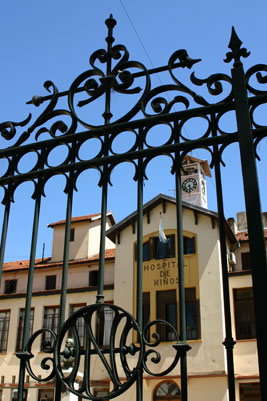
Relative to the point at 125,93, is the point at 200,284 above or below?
above

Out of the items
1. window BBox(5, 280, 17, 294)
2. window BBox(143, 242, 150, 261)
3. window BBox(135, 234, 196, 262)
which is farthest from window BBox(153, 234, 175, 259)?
window BBox(5, 280, 17, 294)

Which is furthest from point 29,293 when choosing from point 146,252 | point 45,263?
point 45,263

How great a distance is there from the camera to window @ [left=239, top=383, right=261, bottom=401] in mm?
19569

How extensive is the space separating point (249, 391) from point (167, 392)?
3.33m

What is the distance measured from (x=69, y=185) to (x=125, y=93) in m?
1.02

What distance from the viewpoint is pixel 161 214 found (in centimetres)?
2202

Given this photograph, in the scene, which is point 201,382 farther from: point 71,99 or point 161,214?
point 71,99

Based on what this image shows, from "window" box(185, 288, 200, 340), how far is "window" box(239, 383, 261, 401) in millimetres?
2670

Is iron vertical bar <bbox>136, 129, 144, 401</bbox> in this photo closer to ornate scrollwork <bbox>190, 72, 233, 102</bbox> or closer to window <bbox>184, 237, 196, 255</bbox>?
ornate scrollwork <bbox>190, 72, 233, 102</bbox>

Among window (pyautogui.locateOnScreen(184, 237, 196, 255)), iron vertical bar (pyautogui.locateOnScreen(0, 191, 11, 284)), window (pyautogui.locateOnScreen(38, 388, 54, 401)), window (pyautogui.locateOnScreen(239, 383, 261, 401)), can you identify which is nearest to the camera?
iron vertical bar (pyautogui.locateOnScreen(0, 191, 11, 284))

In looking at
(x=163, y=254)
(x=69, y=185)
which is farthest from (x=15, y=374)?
(x=69, y=185)

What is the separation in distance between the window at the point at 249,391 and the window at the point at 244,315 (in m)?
1.90

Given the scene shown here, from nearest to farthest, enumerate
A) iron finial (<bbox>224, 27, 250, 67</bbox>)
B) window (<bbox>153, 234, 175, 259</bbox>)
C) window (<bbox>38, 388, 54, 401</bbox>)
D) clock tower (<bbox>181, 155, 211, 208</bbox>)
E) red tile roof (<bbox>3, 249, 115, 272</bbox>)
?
iron finial (<bbox>224, 27, 250, 67</bbox>), window (<bbox>153, 234, 175, 259</bbox>), window (<bbox>38, 388, 54, 401</bbox>), red tile roof (<bbox>3, 249, 115, 272</bbox>), clock tower (<bbox>181, 155, 211, 208</bbox>)

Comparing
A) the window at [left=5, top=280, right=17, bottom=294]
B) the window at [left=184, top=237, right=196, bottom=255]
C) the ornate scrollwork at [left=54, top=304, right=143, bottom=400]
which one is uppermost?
the window at [left=184, top=237, right=196, bottom=255]
